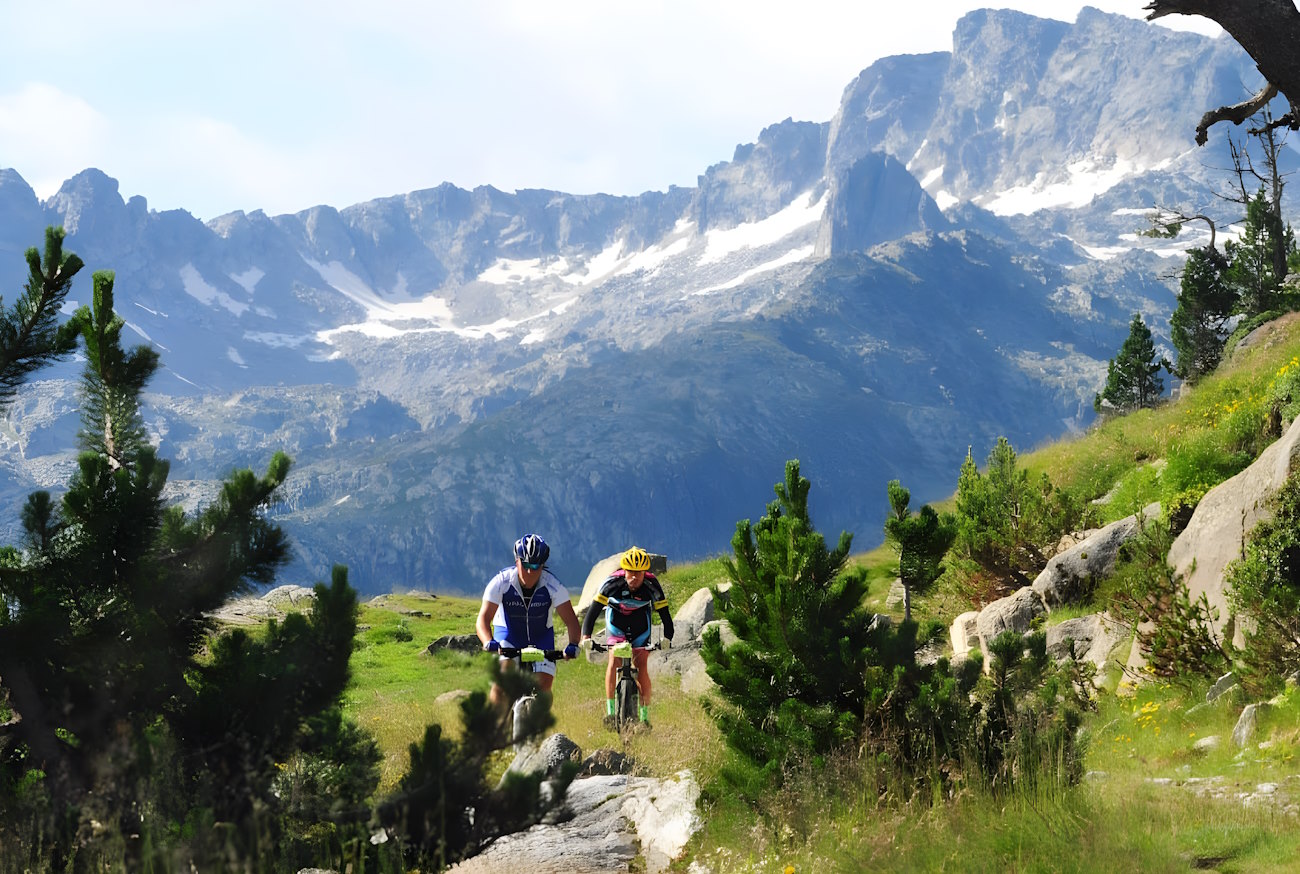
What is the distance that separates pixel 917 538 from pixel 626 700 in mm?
7288

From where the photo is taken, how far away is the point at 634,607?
12836mm

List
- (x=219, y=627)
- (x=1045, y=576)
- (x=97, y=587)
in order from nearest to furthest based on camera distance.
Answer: (x=97, y=587) < (x=219, y=627) < (x=1045, y=576)

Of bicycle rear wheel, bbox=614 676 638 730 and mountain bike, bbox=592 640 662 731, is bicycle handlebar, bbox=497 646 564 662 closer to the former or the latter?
mountain bike, bbox=592 640 662 731

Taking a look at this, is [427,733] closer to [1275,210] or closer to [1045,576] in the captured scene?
[1045,576]

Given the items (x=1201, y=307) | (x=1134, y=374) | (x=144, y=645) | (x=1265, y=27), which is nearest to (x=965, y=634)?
(x=1265, y=27)

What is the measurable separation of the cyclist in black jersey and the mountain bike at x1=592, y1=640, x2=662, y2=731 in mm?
73

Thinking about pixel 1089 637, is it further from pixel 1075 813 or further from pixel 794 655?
pixel 1075 813

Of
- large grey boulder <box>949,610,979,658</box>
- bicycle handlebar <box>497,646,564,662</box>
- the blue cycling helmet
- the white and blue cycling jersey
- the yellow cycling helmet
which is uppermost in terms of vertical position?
the blue cycling helmet

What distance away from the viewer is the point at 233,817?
4652mm

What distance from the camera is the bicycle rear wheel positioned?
12.5 meters

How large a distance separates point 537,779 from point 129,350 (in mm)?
Answer: 4916

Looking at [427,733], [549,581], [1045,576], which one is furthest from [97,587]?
[1045,576]

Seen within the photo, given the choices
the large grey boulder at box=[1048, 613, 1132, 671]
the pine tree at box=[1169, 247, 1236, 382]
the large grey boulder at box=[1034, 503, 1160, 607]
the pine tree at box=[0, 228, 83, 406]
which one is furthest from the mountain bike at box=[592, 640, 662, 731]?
the pine tree at box=[1169, 247, 1236, 382]

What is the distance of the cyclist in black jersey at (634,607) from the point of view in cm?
1273
